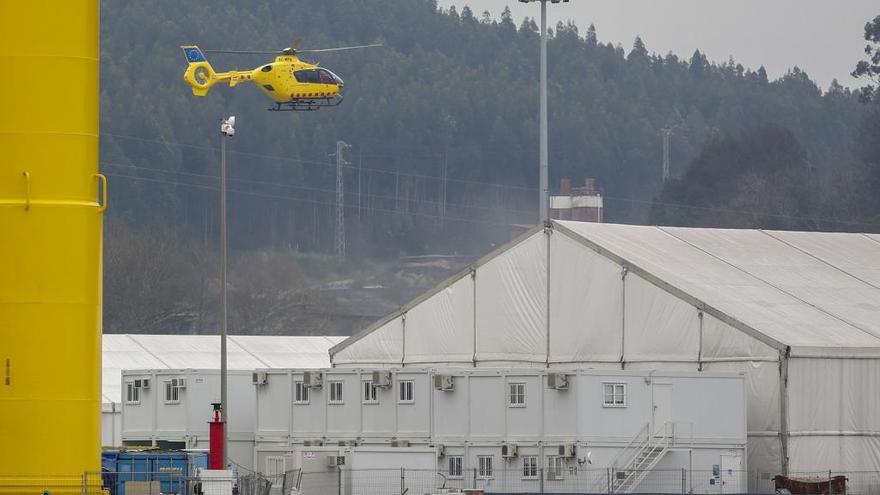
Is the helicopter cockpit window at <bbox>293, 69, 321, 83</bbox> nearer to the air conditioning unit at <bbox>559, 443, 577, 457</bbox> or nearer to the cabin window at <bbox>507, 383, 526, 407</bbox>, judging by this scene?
the cabin window at <bbox>507, 383, 526, 407</bbox>

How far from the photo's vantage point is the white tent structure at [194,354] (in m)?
73.4

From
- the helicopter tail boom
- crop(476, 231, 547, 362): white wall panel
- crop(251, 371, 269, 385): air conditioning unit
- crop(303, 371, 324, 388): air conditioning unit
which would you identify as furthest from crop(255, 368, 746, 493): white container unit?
the helicopter tail boom

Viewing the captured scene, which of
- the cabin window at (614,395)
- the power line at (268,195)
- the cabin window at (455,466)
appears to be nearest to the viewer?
the cabin window at (614,395)

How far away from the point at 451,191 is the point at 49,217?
151498 mm

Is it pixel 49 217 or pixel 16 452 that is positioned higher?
pixel 49 217

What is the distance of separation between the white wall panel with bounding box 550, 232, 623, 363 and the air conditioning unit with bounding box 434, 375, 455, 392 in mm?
5927

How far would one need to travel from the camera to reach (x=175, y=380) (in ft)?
197

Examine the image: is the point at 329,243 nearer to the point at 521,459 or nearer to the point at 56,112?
the point at 521,459

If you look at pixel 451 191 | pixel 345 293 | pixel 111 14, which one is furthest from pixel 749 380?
pixel 111 14

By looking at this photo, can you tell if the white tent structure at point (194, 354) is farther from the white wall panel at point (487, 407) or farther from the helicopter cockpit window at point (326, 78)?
the white wall panel at point (487, 407)

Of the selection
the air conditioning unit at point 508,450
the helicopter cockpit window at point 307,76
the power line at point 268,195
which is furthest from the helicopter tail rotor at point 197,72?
the power line at point 268,195

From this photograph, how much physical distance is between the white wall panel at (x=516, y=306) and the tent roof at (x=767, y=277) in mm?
516

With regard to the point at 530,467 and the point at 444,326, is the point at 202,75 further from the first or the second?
the point at 530,467

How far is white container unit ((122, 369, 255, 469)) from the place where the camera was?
195 feet
